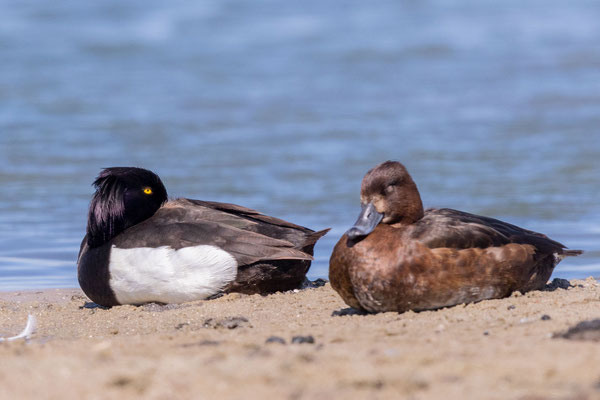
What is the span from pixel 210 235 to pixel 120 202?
2.58 ft

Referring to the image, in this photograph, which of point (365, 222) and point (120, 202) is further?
point (120, 202)

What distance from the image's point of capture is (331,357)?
3887 mm

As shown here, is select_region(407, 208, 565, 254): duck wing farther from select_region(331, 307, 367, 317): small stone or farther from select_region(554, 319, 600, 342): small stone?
select_region(554, 319, 600, 342): small stone

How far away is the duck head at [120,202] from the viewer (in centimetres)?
724

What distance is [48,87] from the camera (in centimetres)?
1867

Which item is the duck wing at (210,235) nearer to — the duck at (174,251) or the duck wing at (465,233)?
the duck at (174,251)

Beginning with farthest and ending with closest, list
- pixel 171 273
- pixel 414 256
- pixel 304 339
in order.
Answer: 1. pixel 171 273
2. pixel 414 256
3. pixel 304 339

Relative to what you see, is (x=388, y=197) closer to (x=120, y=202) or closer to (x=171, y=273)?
(x=171, y=273)

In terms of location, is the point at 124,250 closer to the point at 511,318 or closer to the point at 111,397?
the point at 511,318

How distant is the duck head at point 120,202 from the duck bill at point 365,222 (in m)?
2.09

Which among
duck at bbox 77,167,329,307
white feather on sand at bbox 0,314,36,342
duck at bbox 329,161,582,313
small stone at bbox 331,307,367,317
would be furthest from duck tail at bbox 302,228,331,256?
white feather on sand at bbox 0,314,36,342

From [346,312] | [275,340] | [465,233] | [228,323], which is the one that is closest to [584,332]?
[275,340]

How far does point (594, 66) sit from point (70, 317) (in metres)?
16.3

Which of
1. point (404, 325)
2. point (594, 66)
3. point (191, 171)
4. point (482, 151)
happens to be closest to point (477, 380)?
point (404, 325)
